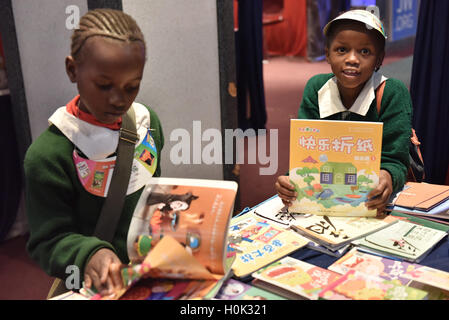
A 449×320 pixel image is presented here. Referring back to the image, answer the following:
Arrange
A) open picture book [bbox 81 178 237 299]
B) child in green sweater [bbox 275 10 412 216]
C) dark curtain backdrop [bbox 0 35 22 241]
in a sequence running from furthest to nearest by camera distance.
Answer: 1. dark curtain backdrop [bbox 0 35 22 241]
2. child in green sweater [bbox 275 10 412 216]
3. open picture book [bbox 81 178 237 299]

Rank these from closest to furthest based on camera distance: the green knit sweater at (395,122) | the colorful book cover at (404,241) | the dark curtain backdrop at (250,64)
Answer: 1. the colorful book cover at (404,241)
2. the green knit sweater at (395,122)
3. the dark curtain backdrop at (250,64)

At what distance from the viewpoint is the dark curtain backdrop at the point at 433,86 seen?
128 inches

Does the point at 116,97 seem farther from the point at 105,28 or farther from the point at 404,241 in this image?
the point at 404,241

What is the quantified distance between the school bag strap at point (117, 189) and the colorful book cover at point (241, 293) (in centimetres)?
35

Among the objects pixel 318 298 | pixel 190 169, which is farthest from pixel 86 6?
pixel 318 298

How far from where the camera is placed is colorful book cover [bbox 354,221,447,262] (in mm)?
1301

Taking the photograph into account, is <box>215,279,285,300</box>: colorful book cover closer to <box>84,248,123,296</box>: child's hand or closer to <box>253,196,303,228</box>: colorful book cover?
<box>84,248,123,296</box>: child's hand

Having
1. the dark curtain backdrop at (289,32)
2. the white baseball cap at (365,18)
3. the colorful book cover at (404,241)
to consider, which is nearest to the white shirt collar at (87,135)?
the colorful book cover at (404,241)

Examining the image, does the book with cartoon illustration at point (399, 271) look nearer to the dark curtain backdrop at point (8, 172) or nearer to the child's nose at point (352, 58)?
the child's nose at point (352, 58)

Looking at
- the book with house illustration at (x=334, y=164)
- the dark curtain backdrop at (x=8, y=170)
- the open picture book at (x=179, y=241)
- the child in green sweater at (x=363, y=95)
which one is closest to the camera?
the open picture book at (x=179, y=241)

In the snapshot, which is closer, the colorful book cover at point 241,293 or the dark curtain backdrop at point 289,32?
the colorful book cover at point 241,293

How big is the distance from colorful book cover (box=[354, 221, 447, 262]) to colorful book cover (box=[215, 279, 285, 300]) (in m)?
0.36

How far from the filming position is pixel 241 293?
115 cm

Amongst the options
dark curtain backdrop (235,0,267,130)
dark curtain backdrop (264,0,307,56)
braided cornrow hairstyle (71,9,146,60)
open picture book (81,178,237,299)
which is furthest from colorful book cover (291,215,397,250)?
dark curtain backdrop (264,0,307,56)
